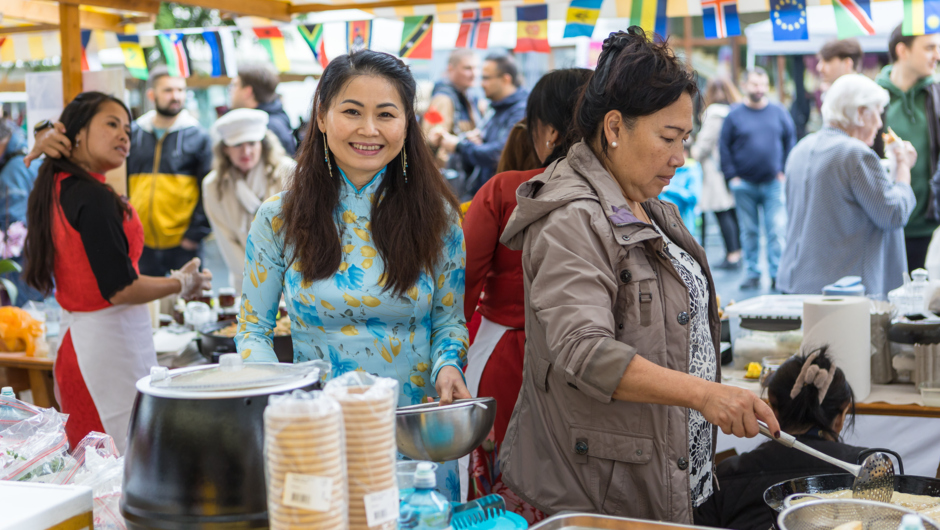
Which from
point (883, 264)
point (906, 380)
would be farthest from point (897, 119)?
point (906, 380)

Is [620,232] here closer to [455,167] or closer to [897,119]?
[897,119]

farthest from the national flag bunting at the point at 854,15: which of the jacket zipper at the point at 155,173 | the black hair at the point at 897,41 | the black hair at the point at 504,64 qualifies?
the jacket zipper at the point at 155,173

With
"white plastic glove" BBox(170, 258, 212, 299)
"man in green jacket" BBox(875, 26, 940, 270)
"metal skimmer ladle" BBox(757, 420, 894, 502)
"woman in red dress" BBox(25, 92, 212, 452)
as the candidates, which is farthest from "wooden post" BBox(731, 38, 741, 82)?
"metal skimmer ladle" BBox(757, 420, 894, 502)

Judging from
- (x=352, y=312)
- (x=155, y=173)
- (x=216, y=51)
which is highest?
(x=216, y=51)

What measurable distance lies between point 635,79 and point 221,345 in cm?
215

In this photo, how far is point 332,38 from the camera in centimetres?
497

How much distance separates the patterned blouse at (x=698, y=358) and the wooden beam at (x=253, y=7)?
2.64 metres

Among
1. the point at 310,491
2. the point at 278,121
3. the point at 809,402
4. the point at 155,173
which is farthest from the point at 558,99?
the point at 155,173

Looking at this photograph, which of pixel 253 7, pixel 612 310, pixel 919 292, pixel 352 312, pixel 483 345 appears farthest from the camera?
pixel 253 7

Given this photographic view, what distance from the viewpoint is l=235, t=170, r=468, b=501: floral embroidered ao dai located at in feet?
5.90

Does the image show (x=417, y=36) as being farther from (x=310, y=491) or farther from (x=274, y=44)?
(x=310, y=491)

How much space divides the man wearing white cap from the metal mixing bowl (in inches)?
139

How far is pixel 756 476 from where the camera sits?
2.19 meters

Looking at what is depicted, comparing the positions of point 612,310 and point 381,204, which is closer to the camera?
point 612,310
